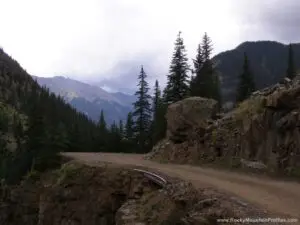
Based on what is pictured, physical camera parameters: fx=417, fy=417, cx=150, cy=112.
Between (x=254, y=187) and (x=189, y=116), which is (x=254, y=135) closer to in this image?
(x=254, y=187)

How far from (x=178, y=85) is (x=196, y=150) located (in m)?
23.8

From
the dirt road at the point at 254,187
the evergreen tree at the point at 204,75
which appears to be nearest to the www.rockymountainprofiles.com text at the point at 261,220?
the dirt road at the point at 254,187

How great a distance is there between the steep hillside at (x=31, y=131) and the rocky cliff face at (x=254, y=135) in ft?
44.4

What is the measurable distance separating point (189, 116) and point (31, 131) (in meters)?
26.1

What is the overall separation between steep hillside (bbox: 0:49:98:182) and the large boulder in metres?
11.6

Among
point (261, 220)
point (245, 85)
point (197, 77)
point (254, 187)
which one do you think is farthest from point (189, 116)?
point (245, 85)

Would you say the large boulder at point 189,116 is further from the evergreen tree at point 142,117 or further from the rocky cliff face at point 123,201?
the evergreen tree at point 142,117

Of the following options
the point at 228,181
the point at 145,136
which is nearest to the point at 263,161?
the point at 228,181

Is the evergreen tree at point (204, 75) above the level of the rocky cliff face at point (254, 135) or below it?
above

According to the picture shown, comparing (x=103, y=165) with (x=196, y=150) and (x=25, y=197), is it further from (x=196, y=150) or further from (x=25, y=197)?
(x=25, y=197)

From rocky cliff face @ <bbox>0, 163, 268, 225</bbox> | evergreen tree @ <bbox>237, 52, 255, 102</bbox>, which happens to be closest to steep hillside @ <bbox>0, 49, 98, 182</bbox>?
rocky cliff face @ <bbox>0, 163, 268, 225</bbox>

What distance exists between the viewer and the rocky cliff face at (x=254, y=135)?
18750mm

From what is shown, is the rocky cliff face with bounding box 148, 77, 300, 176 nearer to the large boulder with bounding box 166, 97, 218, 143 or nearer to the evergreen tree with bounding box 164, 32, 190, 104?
the large boulder with bounding box 166, 97, 218, 143

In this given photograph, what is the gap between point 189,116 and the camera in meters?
28.2
